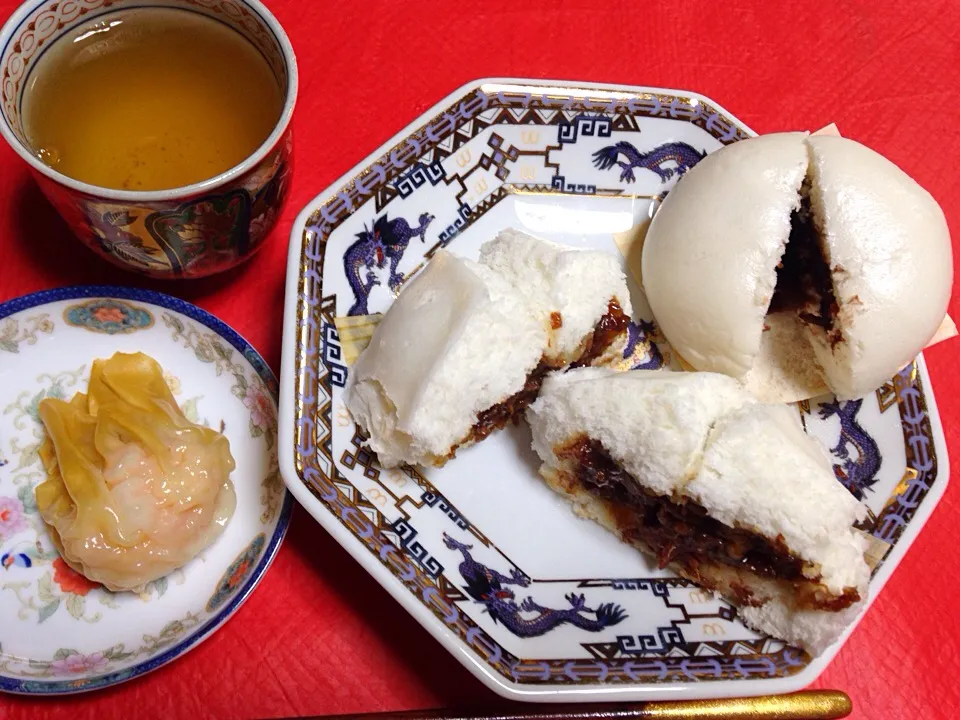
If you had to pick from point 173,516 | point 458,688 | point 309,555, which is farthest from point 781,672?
point 173,516

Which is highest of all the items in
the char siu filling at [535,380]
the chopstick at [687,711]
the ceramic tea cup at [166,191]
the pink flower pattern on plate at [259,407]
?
the ceramic tea cup at [166,191]

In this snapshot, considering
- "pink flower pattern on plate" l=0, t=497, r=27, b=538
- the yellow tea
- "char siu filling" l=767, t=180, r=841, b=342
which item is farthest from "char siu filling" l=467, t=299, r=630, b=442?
"pink flower pattern on plate" l=0, t=497, r=27, b=538

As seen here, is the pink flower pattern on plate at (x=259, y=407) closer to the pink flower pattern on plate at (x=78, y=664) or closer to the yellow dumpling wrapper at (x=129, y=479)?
the yellow dumpling wrapper at (x=129, y=479)

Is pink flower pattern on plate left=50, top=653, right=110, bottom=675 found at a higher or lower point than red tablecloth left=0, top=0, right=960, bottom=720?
lower

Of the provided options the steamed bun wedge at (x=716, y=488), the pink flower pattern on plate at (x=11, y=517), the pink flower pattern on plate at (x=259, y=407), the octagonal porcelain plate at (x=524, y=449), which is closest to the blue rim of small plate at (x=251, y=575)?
the pink flower pattern on plate at (x=259, y=407)

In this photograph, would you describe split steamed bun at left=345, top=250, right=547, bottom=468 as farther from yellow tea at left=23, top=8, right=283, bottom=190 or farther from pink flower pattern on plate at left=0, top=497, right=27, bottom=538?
pink flower pattern on plate at left=0, top=497, right=27, bottom=538

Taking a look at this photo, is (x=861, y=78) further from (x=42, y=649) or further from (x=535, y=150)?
(x=42, y=649)

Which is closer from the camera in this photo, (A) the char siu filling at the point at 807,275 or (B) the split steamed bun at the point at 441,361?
(B) the split steamed bun at the point at 441,361
